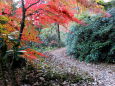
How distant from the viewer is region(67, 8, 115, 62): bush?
696 centimetres

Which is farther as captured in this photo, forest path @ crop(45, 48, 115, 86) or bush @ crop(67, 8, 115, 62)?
bush @ crop(67, 8, 115, 62)

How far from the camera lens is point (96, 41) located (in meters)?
7.48

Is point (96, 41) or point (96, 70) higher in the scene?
point (96, 41)

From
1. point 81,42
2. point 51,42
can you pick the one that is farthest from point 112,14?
point 51,42

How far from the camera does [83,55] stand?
26.2ft

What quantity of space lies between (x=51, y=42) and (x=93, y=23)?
6.26 meters

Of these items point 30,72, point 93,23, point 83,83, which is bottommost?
point 83,83

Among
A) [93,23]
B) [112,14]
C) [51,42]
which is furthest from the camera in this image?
[51,42]

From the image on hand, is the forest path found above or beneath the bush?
beneath

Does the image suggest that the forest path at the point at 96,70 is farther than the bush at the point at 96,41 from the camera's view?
No

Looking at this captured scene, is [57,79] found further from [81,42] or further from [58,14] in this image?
[81,42]

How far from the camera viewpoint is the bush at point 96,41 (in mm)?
6965

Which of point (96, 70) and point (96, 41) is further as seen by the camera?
point (96, 41)

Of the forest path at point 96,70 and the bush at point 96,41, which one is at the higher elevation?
the bush at point 96,41
